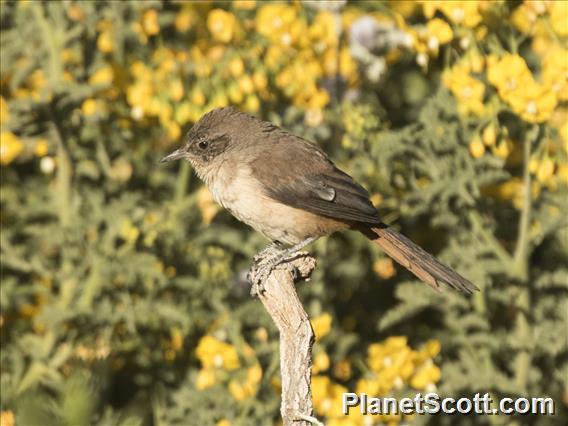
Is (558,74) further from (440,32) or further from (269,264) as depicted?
(269,264)

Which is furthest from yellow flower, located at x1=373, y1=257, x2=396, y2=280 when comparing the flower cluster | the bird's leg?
the bird's leg

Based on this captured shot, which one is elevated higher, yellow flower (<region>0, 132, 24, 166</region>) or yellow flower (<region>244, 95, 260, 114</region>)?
yellow flower (<region>244, 95, 260, 114</region>)

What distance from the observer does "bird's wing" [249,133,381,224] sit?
4426mm

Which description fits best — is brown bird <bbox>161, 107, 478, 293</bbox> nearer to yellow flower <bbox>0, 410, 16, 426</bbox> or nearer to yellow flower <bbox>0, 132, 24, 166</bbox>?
yellow flower <bbox>0, 132, 24, 166</bbox>

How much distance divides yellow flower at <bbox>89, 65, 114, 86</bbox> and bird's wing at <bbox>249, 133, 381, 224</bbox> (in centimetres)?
115

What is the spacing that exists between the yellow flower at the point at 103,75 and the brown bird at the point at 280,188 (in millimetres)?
746

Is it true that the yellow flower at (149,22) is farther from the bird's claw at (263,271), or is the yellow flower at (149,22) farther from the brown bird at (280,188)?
the bird's claw at (263,271)

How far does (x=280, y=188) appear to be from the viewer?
4.51 meters

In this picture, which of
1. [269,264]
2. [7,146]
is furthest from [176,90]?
[269,264]

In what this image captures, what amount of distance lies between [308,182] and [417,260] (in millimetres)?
668

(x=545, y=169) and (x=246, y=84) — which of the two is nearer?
(x=545, y=169)

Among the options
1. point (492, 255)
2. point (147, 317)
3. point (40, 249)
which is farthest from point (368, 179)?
point (40, 249)

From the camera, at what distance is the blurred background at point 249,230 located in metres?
4.71

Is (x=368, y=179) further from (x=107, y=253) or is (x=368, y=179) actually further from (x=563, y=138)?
(x=107, y=253)
